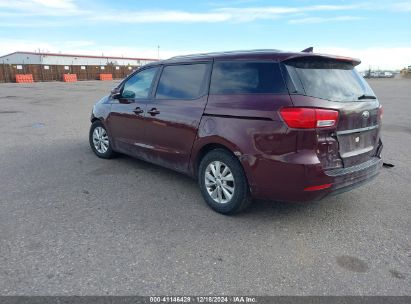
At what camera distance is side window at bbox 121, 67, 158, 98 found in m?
5.01

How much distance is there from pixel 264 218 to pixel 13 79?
39511mm

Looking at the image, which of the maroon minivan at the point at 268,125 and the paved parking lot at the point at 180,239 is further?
the maroon minivan at the point at 268,125

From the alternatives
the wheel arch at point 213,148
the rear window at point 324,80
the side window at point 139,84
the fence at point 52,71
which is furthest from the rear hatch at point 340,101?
the fence at point 52,71

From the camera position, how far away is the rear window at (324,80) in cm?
335

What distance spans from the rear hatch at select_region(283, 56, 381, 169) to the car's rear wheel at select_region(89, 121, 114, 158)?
365cm

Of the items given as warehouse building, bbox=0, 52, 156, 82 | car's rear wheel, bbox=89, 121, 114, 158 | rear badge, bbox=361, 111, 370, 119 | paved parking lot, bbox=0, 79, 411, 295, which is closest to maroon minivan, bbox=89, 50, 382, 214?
rear badge, bbox=361, 111, 370, 119

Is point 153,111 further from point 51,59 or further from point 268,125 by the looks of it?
point 51,59

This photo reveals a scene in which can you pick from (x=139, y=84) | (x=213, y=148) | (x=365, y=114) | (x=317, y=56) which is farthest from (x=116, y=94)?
(x=365, y=114)

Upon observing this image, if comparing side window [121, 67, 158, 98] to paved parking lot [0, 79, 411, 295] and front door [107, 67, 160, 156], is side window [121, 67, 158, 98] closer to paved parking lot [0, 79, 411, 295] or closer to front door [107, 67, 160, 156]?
front door [107, 67, 160, 156]

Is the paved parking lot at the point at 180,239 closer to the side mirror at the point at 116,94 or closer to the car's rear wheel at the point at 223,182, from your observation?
the car's rear wheel at the point at 223,182

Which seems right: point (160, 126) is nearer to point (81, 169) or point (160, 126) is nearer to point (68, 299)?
point (81, 169)

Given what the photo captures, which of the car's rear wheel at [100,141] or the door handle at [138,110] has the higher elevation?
the door handle at [138,110]

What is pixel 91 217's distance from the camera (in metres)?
3.81

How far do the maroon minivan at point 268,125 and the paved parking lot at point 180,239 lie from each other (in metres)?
0.42
